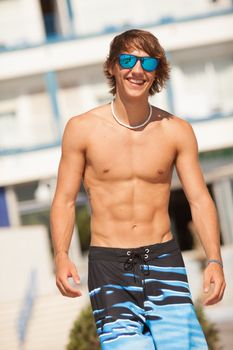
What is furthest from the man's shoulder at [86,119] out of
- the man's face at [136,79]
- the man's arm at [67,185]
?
the man's face at [136,79]

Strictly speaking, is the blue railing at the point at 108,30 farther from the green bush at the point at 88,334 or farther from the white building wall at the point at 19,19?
the green bush at the point at 88,334

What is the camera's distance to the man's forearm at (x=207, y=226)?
16.9ft

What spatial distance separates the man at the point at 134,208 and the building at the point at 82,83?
2120cm

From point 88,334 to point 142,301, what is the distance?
7.99m

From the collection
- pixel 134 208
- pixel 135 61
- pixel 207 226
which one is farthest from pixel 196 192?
pixel 135 61

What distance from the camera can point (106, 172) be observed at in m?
5.25

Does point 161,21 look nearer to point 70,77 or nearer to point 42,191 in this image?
point 70,77

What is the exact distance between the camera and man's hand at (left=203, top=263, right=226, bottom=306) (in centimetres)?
496

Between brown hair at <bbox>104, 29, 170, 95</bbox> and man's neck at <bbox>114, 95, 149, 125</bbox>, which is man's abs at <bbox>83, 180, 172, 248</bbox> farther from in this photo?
brown hair at <bbox>104, 29, 170, 95</bbox>

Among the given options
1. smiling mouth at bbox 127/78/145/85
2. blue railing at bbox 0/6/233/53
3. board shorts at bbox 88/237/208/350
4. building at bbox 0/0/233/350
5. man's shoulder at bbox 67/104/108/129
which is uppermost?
smiling mouth at bbox 127/78/145/85

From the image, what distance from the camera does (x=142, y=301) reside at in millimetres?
5121

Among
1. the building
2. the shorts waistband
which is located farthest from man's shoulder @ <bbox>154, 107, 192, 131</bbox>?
the building

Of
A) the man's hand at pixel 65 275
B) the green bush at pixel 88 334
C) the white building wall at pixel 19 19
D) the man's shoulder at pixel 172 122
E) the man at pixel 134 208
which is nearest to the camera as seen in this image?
the man's hand at pixel 65 275

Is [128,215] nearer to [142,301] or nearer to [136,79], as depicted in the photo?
[142,301]
